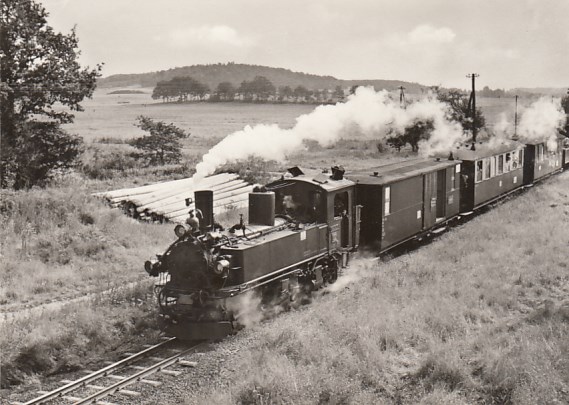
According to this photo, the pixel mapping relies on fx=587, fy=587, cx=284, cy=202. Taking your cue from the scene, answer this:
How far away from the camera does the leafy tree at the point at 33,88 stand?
20.0 m

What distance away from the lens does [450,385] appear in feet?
27.2

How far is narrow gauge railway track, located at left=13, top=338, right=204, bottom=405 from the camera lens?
8445mm

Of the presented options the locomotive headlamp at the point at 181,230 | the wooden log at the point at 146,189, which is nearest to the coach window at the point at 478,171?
the wooden log at the point at 146,189

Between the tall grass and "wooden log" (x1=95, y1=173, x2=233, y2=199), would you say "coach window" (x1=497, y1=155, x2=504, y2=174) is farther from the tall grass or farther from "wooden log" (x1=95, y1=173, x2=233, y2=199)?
the tall grass

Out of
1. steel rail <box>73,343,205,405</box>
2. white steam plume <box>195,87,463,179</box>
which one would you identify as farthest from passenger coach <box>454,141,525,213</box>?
steel rail <box>73,343,205,405</box>

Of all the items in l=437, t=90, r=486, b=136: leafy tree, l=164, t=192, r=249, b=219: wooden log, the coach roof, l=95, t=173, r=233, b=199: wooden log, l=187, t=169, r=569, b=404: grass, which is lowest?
l=187, t=169, r=569, b=404: grass

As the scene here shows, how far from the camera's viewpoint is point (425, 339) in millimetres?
9828

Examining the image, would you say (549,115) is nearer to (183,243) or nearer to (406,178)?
(406,178)

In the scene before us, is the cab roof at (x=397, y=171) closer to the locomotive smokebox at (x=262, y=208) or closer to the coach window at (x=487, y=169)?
the coach window at (x=487, y=169)

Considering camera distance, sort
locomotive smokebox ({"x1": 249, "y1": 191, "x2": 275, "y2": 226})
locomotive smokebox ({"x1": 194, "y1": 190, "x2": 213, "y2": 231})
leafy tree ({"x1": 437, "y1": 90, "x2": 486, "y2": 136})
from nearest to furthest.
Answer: locomotive smokebox ({"x1": 194, "y1": 190, "x2": 213, "y2": 231}), locomotive smokebox ({"x1": 249, "y1": 191, "x2": 275, "y2": 226}), leafy tree ({"x1": 437, "y1": 90, "x2": 486, "y2": 136})

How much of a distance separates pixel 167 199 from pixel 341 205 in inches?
355

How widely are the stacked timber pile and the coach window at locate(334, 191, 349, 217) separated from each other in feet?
19.4

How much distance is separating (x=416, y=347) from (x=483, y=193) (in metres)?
14.2

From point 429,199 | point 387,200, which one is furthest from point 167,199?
point 429,199
